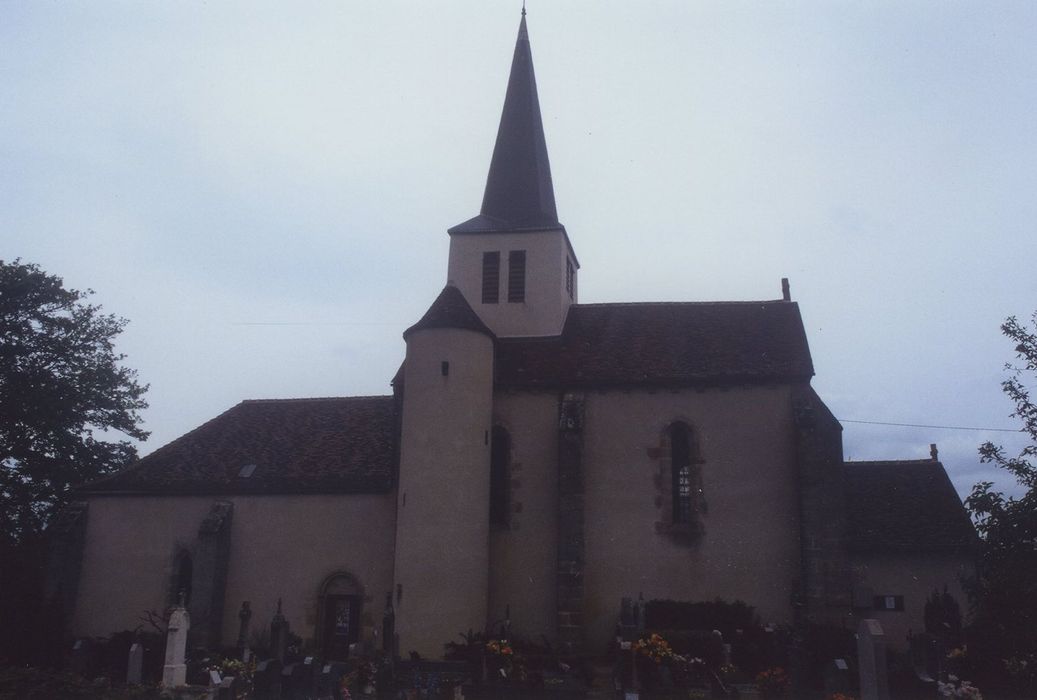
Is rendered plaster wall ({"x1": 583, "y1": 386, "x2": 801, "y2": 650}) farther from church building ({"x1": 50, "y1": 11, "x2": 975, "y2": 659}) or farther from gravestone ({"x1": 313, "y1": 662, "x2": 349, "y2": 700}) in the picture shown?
gravestone ({"x1": 313, "y1": 662, "x2": 349, "y2": 700})

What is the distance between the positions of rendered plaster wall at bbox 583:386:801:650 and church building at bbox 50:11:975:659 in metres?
0.06

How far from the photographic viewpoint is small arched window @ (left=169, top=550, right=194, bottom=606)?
26312mm

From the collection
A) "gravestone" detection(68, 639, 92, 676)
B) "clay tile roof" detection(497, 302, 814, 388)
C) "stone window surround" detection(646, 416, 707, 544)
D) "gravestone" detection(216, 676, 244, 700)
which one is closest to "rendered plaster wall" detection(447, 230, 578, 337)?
"clay tile roof" detection(497, 302, 814, 388)

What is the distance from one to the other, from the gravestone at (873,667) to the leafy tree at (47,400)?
27.2 meters

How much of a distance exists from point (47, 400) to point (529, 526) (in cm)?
1808

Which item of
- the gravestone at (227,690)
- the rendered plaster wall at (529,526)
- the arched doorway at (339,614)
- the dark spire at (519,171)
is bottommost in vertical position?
the gravestone at (227,690)

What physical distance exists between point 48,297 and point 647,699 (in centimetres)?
2650

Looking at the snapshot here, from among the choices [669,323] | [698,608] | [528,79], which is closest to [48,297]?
[528,79]

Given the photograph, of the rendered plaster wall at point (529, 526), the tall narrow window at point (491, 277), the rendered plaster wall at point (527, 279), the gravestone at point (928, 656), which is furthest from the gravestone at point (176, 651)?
the gravestone at point (928, 656)

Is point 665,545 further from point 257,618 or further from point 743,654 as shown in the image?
point 257,618

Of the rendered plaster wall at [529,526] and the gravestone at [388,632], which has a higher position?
the rendered plaster wall at [529,526]

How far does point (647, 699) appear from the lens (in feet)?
56.4

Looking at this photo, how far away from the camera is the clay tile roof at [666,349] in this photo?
24609mm

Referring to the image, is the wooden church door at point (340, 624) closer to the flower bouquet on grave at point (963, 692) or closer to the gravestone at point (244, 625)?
the gravestone at point (244, 625)
